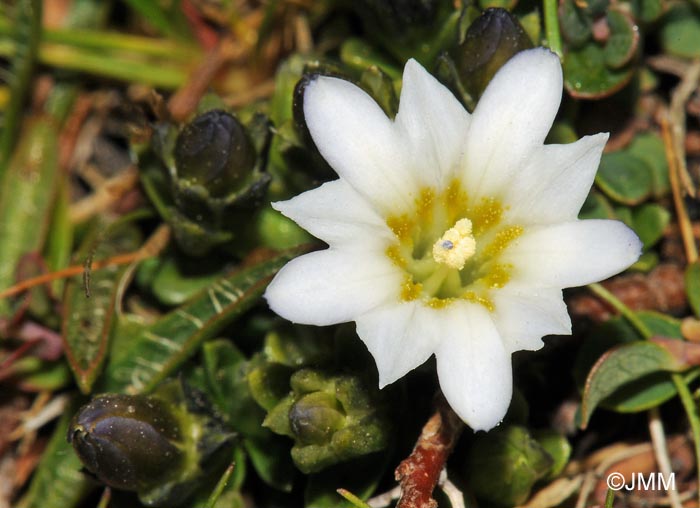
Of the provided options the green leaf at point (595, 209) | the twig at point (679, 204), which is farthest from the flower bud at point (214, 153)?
the twig at point (679, 204)

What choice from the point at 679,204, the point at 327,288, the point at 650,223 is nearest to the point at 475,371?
the point at 327,288

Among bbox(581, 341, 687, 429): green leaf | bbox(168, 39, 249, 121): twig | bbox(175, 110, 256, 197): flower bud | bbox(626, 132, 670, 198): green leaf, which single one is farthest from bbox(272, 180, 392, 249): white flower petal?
bbox(168, 39, 249, 121): twig

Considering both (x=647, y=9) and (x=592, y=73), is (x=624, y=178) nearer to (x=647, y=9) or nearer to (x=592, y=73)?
(x=592, y=73)

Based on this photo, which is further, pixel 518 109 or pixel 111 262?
pixel 111 262

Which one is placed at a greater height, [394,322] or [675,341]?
[394,322]

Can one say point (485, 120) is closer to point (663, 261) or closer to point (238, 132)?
point (238, 132)

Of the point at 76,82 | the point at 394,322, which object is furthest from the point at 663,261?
the point at 76,82

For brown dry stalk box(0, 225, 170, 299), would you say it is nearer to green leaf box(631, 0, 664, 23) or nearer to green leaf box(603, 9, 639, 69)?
green leaf box(603, 9, 639, 69)
